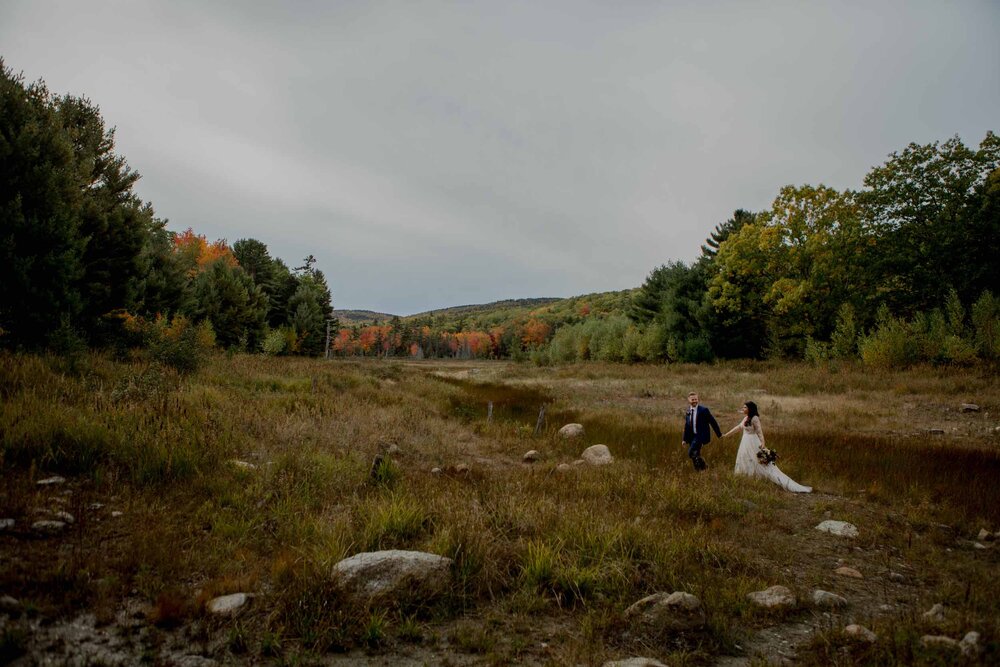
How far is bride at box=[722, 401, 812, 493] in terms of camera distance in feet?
28.9

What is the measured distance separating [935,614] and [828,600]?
75cm

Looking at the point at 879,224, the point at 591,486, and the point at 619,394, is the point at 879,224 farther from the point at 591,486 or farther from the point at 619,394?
the point at 591,486

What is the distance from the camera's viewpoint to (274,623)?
3.31 meters

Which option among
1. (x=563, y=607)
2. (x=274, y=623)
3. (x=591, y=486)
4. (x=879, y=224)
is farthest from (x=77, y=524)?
(x=879, y=224)

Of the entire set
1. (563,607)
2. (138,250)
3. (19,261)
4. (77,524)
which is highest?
(138,250)

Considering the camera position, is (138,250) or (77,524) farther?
(138,250)

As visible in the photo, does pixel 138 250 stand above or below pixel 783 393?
above

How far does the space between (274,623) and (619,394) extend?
23490 mm

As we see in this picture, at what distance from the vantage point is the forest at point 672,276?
34.9ft

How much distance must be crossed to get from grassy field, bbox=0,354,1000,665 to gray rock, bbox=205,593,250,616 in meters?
0.07

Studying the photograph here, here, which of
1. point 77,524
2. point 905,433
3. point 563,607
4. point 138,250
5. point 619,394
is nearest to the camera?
point 563,607

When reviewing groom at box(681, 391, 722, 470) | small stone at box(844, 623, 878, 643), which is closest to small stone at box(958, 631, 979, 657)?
small stone at box(844, 623, 878, 643)

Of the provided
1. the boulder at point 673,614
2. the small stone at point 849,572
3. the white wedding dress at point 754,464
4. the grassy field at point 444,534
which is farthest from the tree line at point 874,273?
the boulder at point 673,614

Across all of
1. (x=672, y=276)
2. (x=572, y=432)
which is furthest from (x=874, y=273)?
(x=572, y=432)
